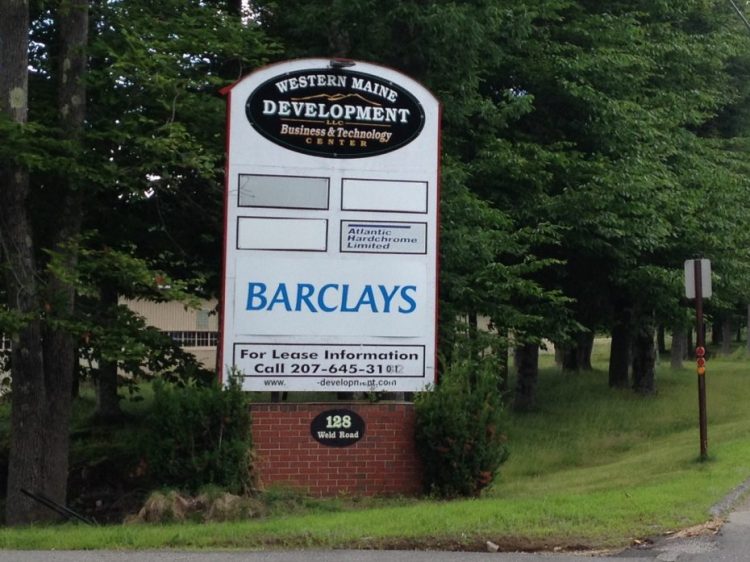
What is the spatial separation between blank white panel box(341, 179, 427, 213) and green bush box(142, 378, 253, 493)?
2.78 metres

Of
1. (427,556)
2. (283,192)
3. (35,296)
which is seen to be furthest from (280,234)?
(427,556)

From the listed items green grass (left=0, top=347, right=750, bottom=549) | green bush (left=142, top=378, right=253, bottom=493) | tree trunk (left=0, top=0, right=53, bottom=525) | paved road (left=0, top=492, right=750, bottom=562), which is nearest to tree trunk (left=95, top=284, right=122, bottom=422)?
tree trunk (left=0, top=0, right=53, bottom=525)

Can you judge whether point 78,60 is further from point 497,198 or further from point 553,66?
point 553,66

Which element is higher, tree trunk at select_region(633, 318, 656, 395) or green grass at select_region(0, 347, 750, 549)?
tree trunk at select_region(633, 318, 656, 395)

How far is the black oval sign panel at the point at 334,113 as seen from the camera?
43.8ft

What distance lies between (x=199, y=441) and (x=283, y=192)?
3.23 metres

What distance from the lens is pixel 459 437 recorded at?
12.9 m

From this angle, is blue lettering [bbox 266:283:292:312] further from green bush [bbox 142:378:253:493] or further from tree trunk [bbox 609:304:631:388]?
tree trunk [bbox 609:304:631:388]

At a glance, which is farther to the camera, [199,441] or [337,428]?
[337,428]

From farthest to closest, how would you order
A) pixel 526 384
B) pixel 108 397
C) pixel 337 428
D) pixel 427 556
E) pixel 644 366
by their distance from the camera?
pixel 644 366 → pixel 526 384 → pixel 108 397 → pixel 337 428 → pixel 427 556

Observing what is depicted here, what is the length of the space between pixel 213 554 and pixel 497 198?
1385 cm

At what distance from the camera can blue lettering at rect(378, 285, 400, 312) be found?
43.8ft

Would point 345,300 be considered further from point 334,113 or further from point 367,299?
point 334,113

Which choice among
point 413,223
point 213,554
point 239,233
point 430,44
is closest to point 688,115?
point 430,44
